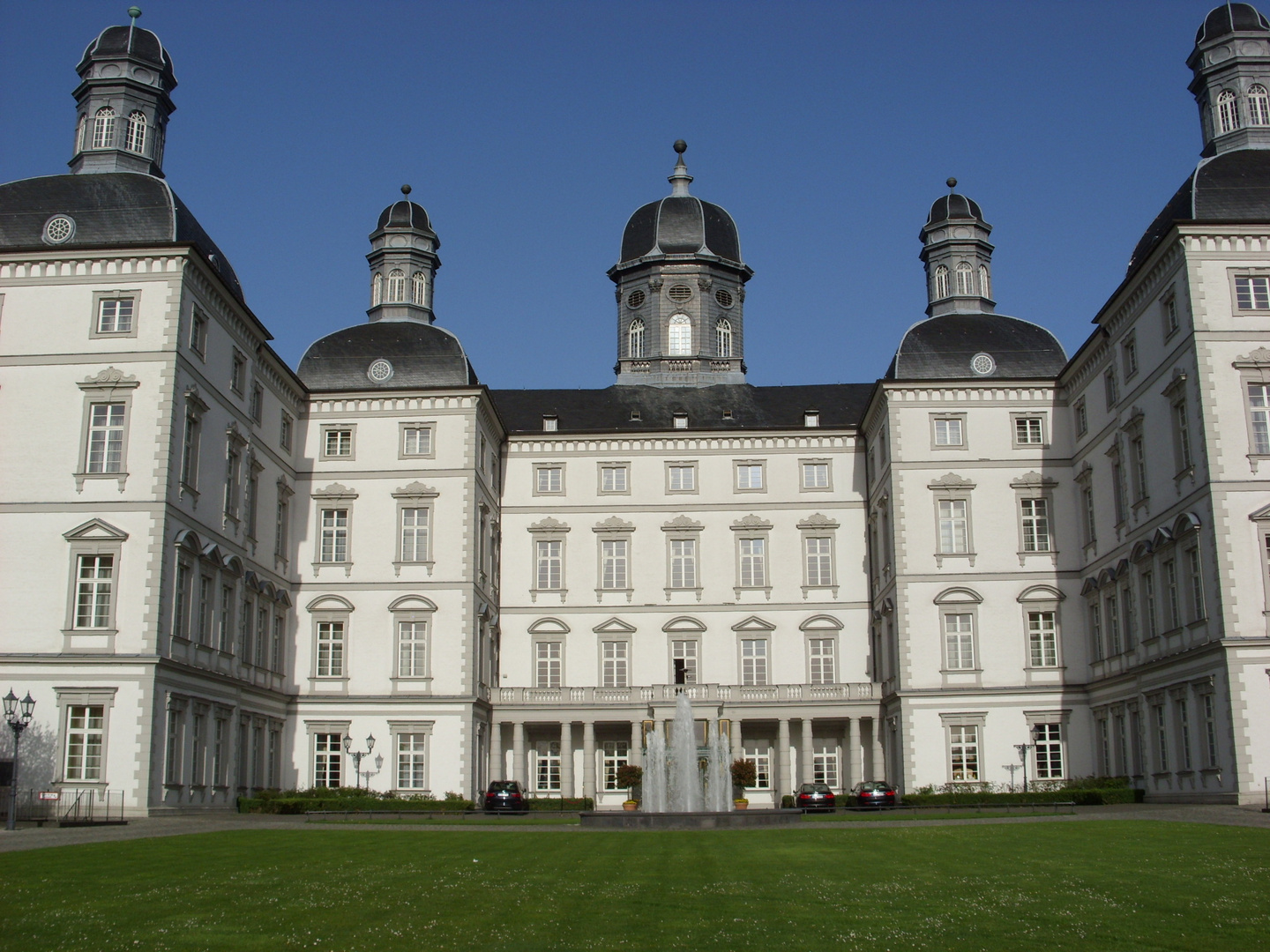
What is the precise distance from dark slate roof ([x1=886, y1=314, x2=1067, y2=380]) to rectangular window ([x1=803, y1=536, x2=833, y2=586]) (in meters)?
8.22

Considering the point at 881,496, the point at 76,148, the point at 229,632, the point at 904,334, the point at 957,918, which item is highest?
the point at 76,148

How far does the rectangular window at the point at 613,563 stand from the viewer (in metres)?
54.4

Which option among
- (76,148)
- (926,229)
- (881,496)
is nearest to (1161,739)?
(881,496)

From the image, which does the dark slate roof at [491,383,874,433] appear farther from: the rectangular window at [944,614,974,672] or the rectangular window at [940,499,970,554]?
the rectangular window at [944,614,974,672]

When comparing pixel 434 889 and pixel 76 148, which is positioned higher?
pixel 76 148

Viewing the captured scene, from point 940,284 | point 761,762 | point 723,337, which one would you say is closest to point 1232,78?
point 940,284

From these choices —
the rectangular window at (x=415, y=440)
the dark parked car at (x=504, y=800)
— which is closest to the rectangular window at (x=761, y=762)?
the dark parked car at (x=504, y=800)

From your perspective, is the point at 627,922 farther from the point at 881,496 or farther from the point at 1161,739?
the point at 881,496

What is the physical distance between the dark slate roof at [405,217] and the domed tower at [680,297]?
1121 cm

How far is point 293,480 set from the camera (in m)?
49.4

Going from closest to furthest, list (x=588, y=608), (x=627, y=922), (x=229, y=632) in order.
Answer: (x=627, y=922) < (x=229, y=632) < (x=588, y=608)

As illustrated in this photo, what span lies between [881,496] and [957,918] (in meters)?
38.4

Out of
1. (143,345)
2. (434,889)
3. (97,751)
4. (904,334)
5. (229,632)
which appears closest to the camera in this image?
(434,889)

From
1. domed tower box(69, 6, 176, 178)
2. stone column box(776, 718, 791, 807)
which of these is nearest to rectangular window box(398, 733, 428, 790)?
stone column box(776, 718, 791, 807)
